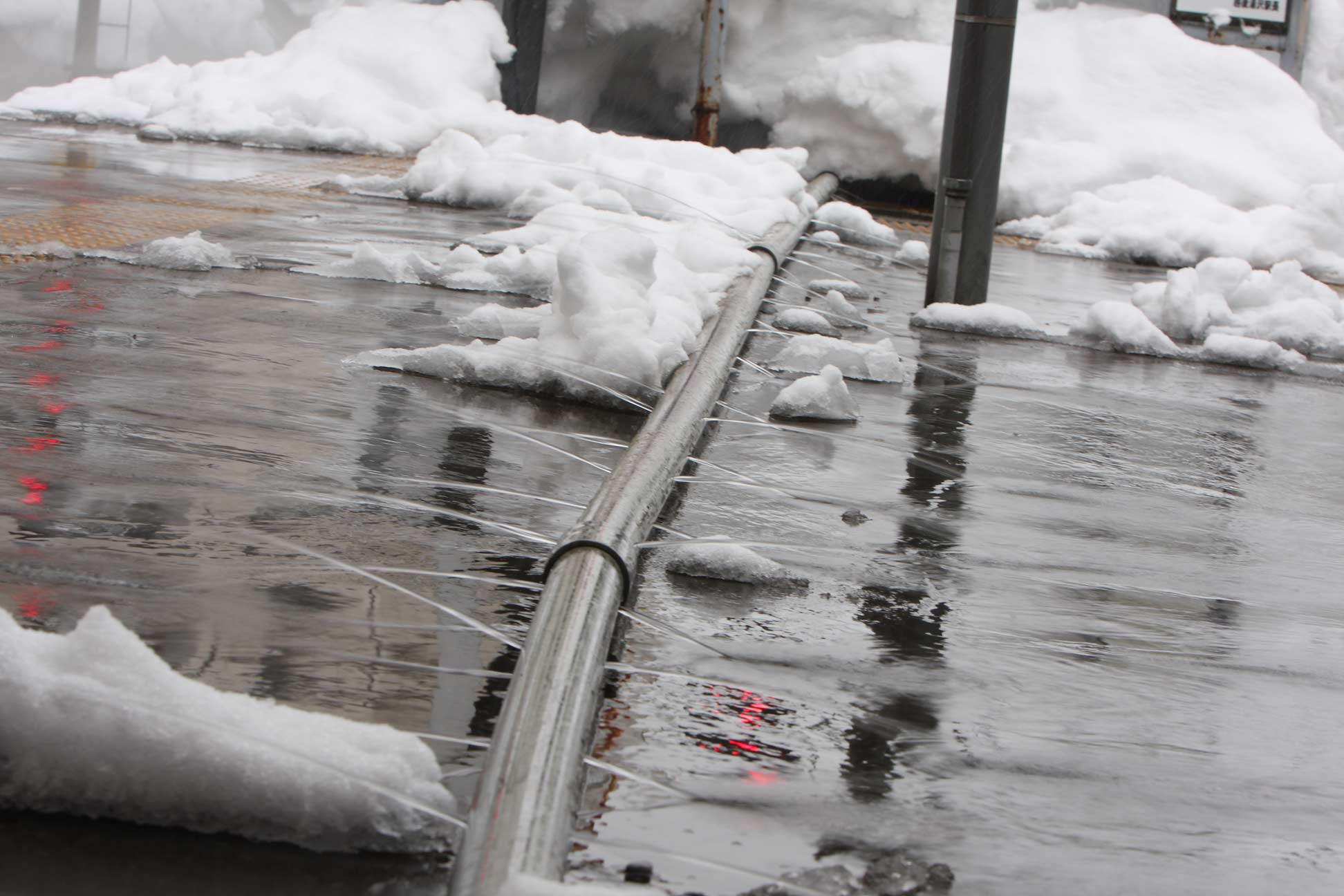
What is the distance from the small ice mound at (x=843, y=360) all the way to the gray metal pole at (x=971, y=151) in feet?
5.05

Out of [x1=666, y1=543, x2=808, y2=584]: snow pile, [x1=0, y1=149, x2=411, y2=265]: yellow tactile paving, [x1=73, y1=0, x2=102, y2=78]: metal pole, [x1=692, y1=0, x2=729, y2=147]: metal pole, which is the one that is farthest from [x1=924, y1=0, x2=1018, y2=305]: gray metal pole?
[x1=73, y1=0, x2=102, y2=78]: metal pole

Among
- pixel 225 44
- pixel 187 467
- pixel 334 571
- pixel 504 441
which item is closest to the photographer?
pixel 334 571

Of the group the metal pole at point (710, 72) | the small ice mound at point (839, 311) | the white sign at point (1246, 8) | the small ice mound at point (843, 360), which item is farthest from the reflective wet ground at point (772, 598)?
the white sign at point (1246, 8)

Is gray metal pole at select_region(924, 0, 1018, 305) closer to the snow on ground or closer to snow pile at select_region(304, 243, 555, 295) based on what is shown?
snow pile at select_region(304, 243, 555, 295)

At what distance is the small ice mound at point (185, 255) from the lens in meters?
5.03

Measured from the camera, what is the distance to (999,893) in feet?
4.85

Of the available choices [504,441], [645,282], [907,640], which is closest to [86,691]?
[907,640]

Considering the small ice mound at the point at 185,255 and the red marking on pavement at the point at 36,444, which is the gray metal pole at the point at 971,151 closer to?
the small ice mound at the point at 185,255

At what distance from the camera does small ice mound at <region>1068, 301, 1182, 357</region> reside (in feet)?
18.7

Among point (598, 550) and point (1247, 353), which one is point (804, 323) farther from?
point (598, 550)

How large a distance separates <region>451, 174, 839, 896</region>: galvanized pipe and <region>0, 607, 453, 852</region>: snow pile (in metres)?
0.10

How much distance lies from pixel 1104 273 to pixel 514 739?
8027mm

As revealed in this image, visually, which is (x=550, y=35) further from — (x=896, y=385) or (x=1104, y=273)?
(x=896, y=385)

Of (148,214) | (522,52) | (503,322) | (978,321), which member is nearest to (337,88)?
(522,52)
